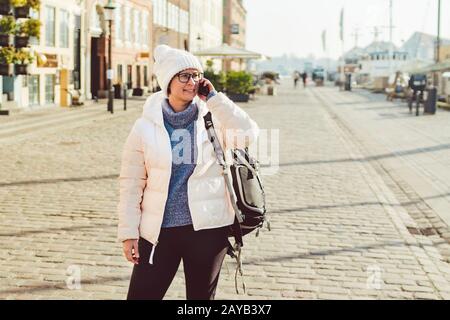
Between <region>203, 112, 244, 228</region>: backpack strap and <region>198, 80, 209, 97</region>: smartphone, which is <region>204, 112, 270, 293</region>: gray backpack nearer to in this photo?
<region>203, 112, 244, 228</region>: backpack strap

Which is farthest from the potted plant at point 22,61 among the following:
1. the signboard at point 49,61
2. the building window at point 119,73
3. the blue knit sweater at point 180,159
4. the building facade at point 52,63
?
the blue knit sweater at point 180,159

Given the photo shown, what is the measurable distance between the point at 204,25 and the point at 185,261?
68776 mm

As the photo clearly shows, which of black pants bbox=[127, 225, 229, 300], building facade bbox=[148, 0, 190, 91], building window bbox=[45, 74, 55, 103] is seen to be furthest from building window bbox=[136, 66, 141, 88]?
black pants bbox=[127, 225, 229, 300]

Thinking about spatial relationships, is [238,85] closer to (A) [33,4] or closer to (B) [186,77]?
(A) [33,4]

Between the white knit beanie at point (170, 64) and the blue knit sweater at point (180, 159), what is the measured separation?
13 centimetres

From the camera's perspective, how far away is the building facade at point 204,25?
209 feet

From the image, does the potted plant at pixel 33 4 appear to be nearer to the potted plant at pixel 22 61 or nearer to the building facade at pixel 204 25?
the potted plant at pixel 22 61

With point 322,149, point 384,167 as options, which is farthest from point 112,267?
point 322,149

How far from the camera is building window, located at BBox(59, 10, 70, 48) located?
102 ft

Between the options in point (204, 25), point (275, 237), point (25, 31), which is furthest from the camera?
point (204, 25)

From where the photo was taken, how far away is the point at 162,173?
3.50 metres

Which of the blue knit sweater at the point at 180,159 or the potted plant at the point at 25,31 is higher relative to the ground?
the potted plant at the point at 25,31

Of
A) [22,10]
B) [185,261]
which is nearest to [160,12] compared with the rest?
[22,10]
